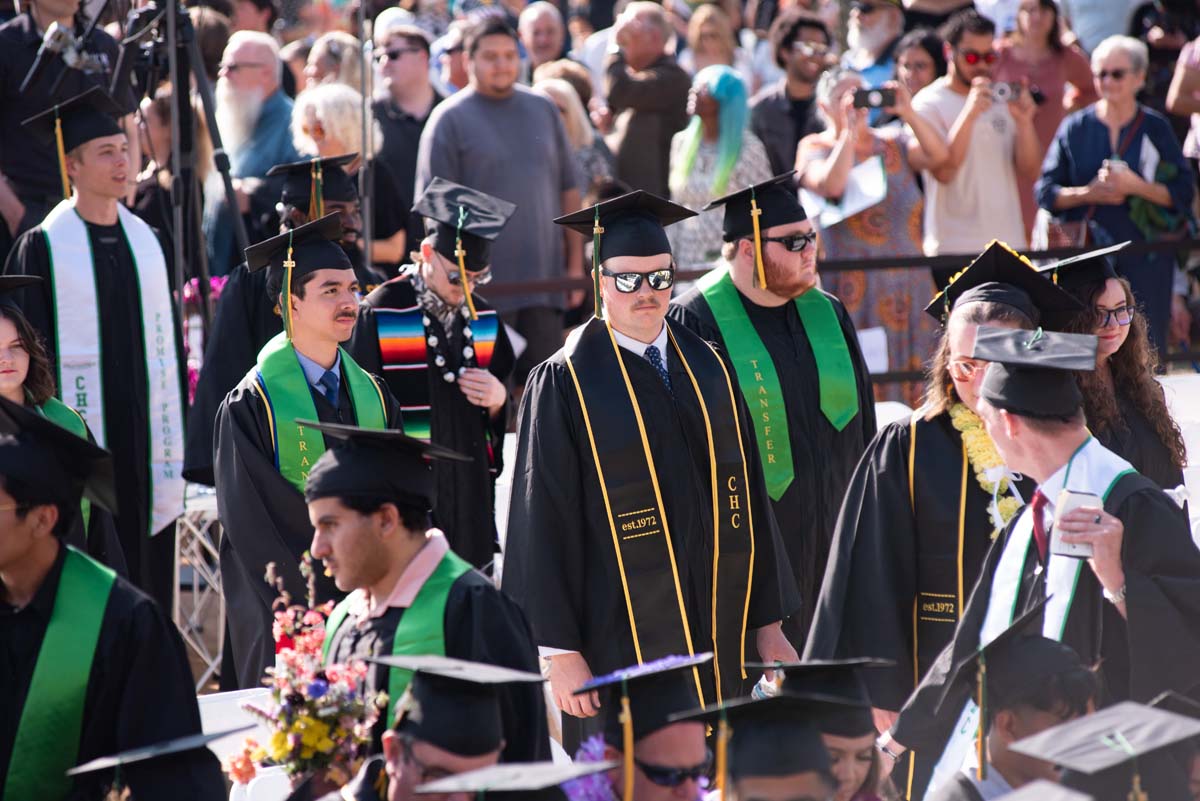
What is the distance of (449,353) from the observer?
6.69 metres

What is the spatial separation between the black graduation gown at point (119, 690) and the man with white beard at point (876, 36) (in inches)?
290

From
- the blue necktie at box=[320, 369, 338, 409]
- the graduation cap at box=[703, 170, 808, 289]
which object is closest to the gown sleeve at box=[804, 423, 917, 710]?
the graduation cap at box=[703, 170, 808, 289]

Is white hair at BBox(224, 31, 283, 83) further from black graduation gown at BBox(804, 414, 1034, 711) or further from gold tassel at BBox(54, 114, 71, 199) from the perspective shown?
black graduation gown at BBox(804, 414, 1034, 711)

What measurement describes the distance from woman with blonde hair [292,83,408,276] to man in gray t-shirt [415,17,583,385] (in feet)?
0.68

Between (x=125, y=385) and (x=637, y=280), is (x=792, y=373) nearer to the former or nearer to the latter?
(x=637, y=280)

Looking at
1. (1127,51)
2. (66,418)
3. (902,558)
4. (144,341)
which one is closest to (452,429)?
(144,341)

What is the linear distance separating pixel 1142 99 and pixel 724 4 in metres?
3.07

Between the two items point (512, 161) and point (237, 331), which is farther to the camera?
point (512, 161)

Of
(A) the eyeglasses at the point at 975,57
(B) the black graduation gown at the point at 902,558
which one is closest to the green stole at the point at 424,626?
(B) the black graduation gown at the point at 902,558

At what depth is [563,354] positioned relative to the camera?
18.0 ft

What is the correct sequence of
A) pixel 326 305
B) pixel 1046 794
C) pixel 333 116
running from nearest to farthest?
pixel 1046 794, pixel 326 305, pixel 333 116

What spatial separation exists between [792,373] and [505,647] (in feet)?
9.61

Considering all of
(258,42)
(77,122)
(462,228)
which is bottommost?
(462,228)

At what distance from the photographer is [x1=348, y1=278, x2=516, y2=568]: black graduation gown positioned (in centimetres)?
661
